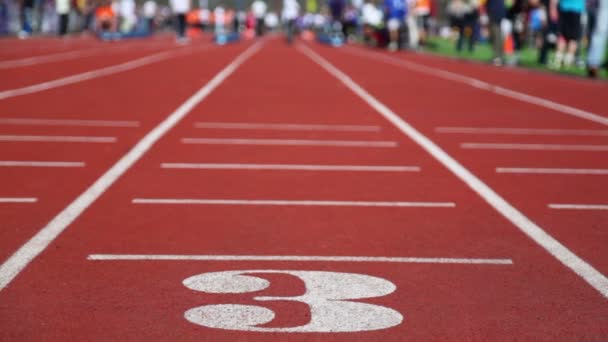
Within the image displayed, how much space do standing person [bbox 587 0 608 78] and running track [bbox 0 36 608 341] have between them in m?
5.01

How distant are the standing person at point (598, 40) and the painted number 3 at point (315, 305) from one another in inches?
527

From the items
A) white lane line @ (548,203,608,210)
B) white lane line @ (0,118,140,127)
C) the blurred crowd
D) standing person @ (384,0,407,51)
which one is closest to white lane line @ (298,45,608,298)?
white lane line @ (548,203,608,210)

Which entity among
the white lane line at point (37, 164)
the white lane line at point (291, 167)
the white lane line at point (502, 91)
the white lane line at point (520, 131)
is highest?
the white lane line at point (37, 164)

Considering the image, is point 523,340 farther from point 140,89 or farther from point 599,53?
point 599,53

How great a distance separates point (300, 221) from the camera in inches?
225

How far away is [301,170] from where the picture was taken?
7.51m

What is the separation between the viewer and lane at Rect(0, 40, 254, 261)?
595cm

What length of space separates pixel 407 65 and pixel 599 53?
553 centimetres

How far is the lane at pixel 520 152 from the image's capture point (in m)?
5.71

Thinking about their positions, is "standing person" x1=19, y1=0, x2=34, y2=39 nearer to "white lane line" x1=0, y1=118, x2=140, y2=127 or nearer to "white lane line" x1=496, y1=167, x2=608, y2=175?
"white lane line" x1=0, y1=118, x2=140, y2=127

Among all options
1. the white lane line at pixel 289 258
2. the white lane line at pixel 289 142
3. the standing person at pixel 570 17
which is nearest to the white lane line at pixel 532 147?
the white lane line at pixel 289 142

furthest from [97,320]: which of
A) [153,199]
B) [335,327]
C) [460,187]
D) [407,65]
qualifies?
[407,65]

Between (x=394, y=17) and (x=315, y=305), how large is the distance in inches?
1103

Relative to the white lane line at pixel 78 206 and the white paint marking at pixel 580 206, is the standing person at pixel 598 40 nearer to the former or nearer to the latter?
the white lane line at pixel 78 206
